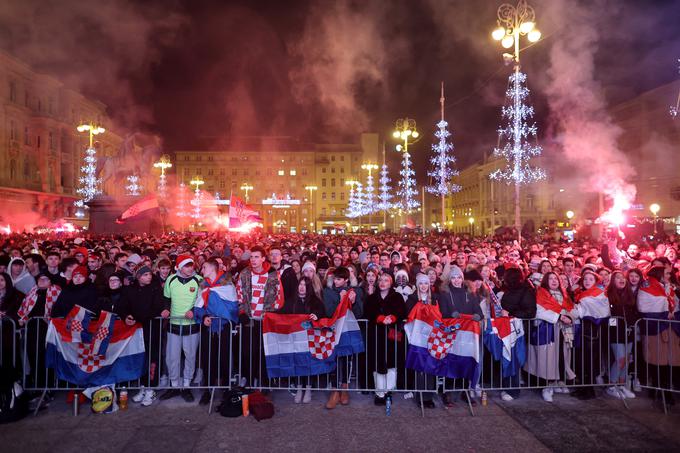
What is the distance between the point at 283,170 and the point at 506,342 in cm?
10902

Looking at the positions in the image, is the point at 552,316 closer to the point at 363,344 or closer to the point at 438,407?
the point at 438,407

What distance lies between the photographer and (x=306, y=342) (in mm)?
6484

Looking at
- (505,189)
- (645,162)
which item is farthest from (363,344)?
(505,189)

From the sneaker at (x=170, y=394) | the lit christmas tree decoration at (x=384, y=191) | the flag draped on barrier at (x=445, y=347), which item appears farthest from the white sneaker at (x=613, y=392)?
the lit christmas tree decoration at (x=384, y=191)

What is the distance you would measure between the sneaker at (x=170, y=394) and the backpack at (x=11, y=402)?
5.28 feet

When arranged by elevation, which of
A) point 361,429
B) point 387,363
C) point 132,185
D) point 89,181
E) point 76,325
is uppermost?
point 89,181

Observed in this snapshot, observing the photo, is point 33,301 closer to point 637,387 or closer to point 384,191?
point 637,387

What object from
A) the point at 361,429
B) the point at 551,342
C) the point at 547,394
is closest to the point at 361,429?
the point at 361,429

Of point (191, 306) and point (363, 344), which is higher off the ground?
point (191, 306)

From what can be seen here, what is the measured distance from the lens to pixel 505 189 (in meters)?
70.5

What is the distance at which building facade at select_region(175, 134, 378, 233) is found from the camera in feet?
368

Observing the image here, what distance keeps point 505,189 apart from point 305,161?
180ft

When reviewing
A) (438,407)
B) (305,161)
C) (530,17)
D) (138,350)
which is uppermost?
(305,161)

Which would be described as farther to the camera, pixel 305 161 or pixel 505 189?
pixel 305 161
